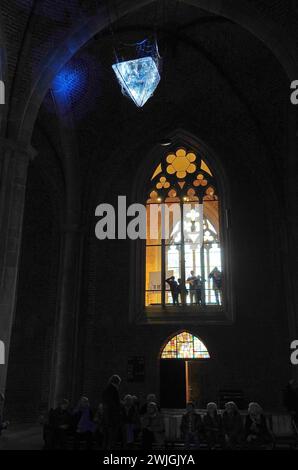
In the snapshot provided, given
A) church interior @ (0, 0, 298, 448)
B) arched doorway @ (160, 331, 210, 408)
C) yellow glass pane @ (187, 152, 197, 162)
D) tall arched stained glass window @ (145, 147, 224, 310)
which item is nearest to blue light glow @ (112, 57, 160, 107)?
church interior @ (0, 0, 298, 448)

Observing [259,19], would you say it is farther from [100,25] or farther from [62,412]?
[62,412]

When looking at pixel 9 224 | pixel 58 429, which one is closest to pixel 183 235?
pixel 9 224

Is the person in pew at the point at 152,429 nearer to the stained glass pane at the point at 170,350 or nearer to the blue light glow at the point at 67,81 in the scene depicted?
the stained glass pane at the point at 170,350

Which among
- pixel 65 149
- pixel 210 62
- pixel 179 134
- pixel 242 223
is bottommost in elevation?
pixel 242 223

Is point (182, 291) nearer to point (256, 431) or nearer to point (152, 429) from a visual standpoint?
point (152, 429)

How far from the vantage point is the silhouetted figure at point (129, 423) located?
684 centimetres

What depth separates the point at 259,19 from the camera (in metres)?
8.55

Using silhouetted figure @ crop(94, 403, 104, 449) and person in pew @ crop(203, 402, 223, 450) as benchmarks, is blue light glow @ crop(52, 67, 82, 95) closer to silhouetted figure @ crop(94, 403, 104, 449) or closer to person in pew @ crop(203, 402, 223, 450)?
silhouetted figure @ crop(94, 403, 104, 449)

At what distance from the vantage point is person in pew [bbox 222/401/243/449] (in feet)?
21.6

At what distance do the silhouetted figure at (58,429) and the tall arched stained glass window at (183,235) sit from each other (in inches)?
227

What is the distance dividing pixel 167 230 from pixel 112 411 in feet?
25.0

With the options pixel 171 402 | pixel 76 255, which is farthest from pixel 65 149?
pixel 171 402

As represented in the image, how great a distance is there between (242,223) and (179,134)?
11.5 feet

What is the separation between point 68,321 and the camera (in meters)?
12.1
